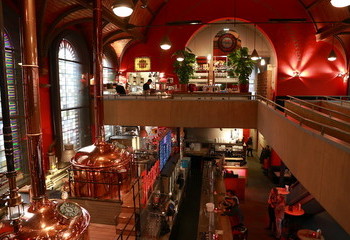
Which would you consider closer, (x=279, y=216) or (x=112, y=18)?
(x=279, y=216)

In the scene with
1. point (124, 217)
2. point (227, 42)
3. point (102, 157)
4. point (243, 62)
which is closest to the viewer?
point (102, 157)

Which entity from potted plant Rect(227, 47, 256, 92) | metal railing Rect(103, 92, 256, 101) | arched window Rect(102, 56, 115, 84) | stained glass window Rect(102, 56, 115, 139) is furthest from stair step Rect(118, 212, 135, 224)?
arched window Rect(102, 56, 115, 84)

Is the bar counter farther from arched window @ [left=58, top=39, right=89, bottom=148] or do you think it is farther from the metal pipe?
the metal pipe

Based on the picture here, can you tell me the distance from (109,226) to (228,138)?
33.7 feet

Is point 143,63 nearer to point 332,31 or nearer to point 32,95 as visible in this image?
point 332,31

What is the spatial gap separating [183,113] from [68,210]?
7.94 m

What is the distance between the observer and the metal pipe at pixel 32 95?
126 cm

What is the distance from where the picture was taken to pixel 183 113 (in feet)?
30.9

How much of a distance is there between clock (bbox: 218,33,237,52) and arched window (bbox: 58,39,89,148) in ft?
27.9

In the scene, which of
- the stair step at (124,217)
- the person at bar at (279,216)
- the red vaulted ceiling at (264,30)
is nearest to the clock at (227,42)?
the red vaulted ceiling at (264,30)

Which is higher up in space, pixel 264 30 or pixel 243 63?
pixel 264 30

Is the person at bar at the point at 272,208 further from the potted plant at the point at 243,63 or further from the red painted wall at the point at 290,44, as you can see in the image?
the red painted wall at the point at 290,44

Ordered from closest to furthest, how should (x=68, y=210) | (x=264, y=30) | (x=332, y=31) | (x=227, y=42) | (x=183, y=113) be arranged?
(x=68, y=210) → (x=183, y=113) → (x=332, y=31) → (x=264, y=30) → (x=227, y=42)

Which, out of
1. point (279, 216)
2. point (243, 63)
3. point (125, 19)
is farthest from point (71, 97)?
point (279, 216)
